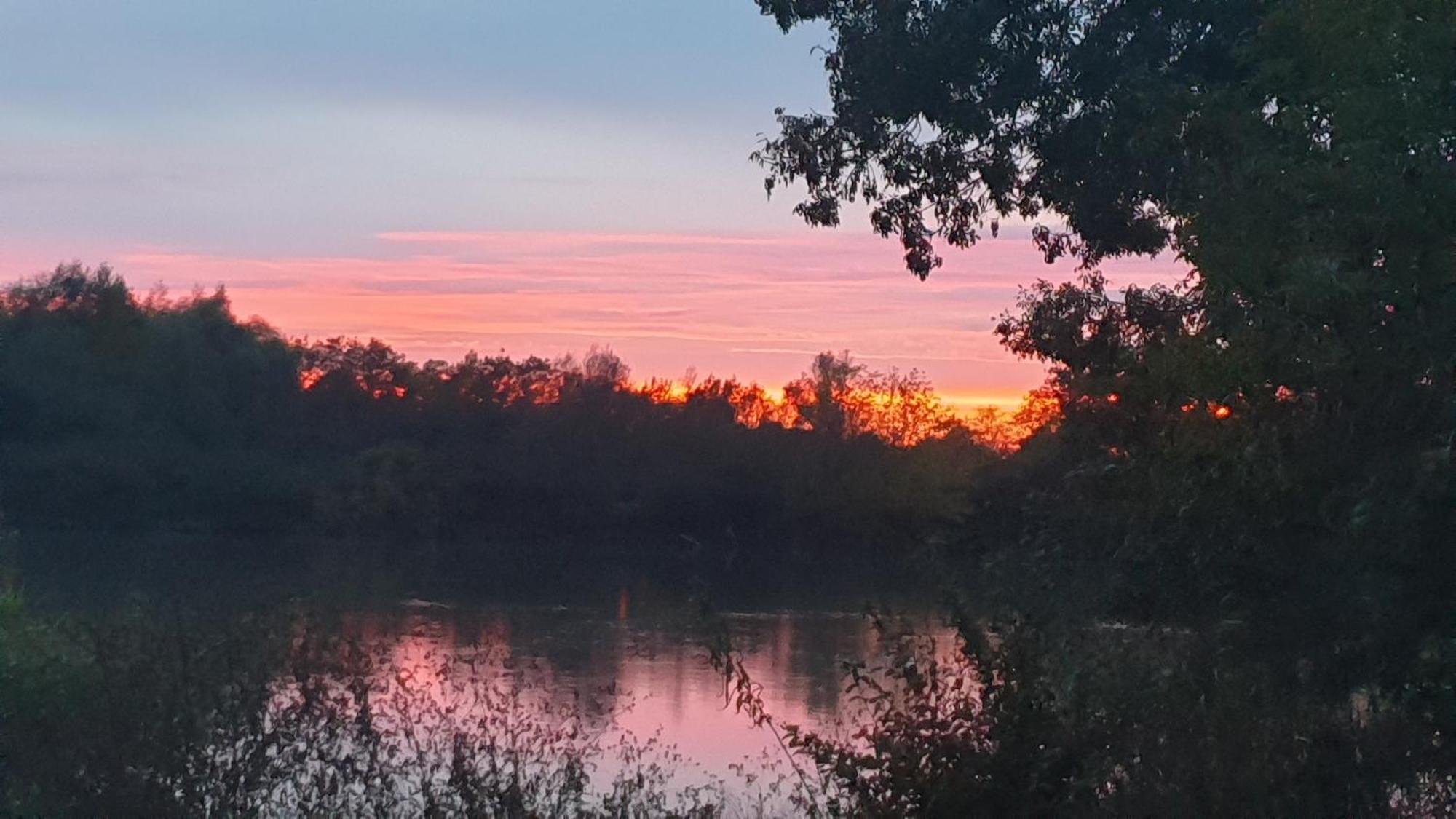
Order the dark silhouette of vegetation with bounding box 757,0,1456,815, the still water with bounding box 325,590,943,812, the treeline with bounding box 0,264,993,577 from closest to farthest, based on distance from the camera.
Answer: the dark silhouette of vegetation with bounding box 757,0,1456,815
the still water with bounding box 325,590,943,812
the treeline with bounding box 0,264,993,577

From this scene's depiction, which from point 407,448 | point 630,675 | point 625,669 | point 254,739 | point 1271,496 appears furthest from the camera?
point 407,448

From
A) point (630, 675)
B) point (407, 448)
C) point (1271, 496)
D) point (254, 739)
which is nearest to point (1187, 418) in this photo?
point (1271, 496)

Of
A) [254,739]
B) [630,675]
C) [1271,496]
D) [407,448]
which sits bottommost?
[630,675]

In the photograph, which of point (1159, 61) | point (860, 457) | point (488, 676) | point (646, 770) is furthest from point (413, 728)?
point (860, 457)

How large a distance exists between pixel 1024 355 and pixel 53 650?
7.46 metres

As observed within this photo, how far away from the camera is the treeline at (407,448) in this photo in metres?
48.5

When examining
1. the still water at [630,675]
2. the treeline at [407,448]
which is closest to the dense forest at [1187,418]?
the still water at [630,675]

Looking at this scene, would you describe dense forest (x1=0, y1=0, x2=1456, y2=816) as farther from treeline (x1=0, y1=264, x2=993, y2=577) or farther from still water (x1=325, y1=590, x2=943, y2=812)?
treeline (x1=0, y1=264, x2=993, y2=577)

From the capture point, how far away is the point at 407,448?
186 ft

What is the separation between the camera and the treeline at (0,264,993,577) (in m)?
48.5

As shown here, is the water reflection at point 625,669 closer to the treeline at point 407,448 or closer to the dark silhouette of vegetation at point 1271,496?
the dark silhouette of vegetation at point 1271,496

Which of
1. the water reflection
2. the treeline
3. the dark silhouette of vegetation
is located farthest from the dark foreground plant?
the treeline

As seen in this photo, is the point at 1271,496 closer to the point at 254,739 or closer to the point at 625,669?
the point at 254,739

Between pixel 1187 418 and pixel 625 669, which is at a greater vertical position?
pixel 1187 418
